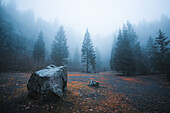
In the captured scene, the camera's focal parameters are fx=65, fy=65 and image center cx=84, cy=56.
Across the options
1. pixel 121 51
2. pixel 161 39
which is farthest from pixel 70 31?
pixel 161 39

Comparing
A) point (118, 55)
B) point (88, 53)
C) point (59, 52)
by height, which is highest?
point (59, 52)

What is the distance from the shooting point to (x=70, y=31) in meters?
70.8

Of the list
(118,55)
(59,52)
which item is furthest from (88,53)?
(59,52)

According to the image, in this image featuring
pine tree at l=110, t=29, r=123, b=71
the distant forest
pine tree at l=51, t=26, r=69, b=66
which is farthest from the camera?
pine tree at l=51, t=26, r=69, b=66

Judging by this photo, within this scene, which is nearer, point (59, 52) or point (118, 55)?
point (118, 55)

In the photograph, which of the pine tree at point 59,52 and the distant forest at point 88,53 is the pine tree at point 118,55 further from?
the pine tree at point 59,52

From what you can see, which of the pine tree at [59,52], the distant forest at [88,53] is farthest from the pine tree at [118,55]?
the pine tree at [59,52]

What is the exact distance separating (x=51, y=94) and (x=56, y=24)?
74.0 m

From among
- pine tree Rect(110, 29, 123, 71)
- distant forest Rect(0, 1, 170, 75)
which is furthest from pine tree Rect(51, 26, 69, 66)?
pine tree Rect(110, 29, 123, 71)

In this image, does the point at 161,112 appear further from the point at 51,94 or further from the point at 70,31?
the point at 70,31

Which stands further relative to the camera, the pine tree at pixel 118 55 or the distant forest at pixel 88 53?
the pine tree at pixel 118 55

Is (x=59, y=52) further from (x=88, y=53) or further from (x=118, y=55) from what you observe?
(x=118, y=55)

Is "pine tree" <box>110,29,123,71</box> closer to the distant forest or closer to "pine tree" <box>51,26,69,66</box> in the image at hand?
the distant forest

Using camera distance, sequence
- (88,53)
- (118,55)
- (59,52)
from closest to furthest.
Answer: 1. (118,55)
2. (59,52)
3. (88,53)
